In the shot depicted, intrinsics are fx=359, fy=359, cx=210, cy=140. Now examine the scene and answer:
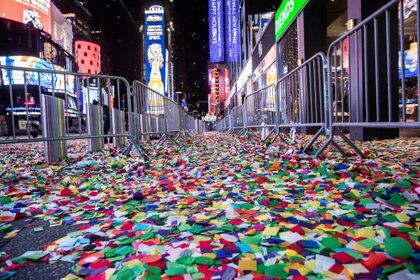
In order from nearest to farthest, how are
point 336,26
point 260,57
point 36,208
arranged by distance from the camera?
point 36,208 < point 336,26 < point 260,57

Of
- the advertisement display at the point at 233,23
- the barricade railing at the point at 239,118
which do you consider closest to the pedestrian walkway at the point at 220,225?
the barricade railing at the point at 239,118

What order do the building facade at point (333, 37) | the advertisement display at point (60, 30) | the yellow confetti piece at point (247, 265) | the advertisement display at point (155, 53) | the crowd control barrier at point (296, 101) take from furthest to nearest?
the advertisement display at point (155, 53) → the advertisement display at point (60, 30) → the building facade at point (333, 37) → the crowd control barrier at point (296, 101) → the yellow confetti piece at point (247, 265)

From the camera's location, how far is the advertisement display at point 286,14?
10891 millimetres

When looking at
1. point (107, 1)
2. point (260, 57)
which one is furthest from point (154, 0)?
point (260, 57)

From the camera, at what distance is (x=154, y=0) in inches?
1957

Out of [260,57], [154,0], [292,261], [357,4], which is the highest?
[154,0]

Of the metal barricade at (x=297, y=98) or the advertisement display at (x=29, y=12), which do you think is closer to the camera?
the metal barricade at (x=297, y=98)

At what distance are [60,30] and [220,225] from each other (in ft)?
141

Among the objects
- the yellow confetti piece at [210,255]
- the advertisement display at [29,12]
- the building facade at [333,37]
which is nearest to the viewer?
the yellow confetti piece at [210,255]

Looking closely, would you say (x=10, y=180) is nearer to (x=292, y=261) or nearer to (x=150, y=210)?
(x=150, y=210)

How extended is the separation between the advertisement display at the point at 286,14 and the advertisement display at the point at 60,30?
29231 millimetres

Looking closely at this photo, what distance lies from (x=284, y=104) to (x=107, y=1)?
67239 mm

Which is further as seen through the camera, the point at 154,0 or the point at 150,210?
the point at 154,0

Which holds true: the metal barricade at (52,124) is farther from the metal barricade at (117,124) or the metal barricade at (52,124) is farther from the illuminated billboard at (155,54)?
the illuminated billboard at (155,54)
